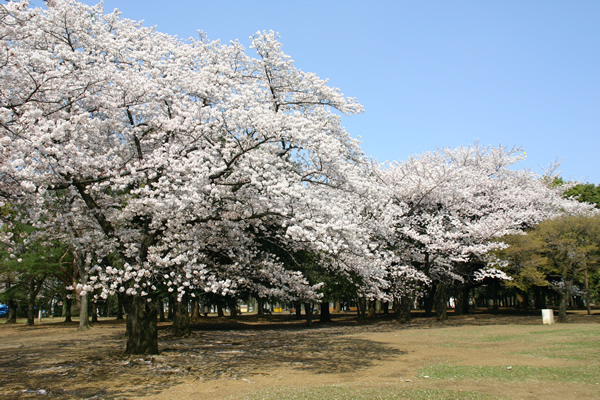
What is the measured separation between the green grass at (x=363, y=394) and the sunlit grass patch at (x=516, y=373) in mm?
2218

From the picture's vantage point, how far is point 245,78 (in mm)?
16938

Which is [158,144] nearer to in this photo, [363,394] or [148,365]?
[148,365]

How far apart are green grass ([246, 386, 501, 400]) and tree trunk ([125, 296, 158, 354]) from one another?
6.57 metres

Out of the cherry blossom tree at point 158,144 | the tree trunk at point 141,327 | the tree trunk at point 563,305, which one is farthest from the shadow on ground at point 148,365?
the tree trunk at point 563,305

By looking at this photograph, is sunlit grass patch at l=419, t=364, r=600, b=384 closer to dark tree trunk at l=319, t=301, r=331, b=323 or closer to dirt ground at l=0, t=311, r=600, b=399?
dirt ground at l=0, t=311, r=600, b=399

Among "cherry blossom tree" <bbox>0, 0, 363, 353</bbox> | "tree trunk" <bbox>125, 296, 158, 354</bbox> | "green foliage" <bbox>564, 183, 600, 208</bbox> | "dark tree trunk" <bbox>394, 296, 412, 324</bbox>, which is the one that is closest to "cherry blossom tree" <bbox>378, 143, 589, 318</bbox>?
"dark tree trunk" <bbox>394, 296, 412, 324</bbox>

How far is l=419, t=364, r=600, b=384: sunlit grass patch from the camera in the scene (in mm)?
10844

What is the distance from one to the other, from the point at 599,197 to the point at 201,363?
45074 millimetres

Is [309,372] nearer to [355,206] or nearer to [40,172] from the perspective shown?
[355,206]

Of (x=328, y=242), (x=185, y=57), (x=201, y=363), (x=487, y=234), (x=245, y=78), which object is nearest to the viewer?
(x=328, y=242)

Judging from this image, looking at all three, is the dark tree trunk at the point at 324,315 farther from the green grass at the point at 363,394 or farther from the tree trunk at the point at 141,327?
the green grass at the point at 363,394

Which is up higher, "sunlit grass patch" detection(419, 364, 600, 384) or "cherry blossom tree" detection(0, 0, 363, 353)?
"cherry blossom tree" detection(0, 0, 363, 353)

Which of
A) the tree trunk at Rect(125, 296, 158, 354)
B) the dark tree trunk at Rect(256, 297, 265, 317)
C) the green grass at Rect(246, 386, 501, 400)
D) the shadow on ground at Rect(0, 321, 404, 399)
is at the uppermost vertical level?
the tree trunk at Rect(125, 296, 158, 354)

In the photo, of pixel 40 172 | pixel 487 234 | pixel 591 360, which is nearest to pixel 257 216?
pixel 40 172
